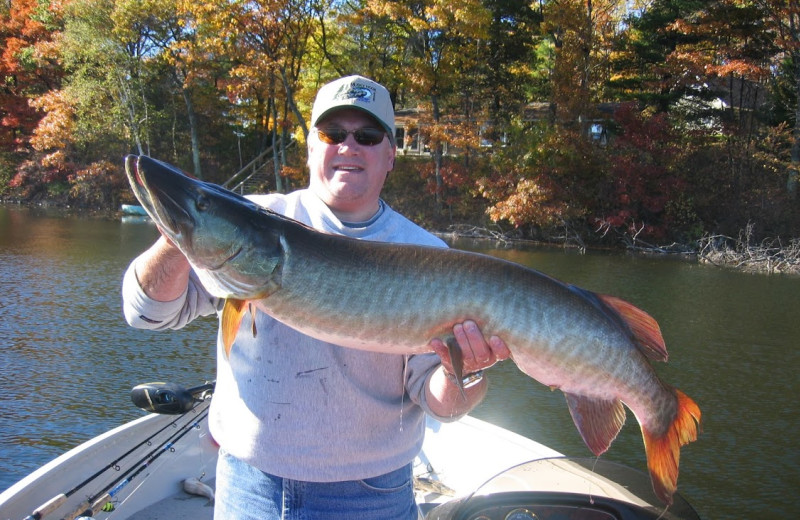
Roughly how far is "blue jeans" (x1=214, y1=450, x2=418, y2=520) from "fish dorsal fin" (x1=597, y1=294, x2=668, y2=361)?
0.95 m

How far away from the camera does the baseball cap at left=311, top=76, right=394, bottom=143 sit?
7.32 feet

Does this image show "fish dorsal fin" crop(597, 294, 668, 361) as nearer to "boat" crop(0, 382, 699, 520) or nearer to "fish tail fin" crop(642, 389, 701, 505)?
"fish tail fin" crop(642, 389, 701, 505)

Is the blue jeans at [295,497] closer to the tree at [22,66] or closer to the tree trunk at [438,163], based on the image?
the tree trunk at [438,163]

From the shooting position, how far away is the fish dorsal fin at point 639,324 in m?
2.17

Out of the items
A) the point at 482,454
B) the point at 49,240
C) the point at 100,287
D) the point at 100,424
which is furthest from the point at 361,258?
the point at 49,240

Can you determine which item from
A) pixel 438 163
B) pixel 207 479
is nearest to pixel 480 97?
pixel 438 163

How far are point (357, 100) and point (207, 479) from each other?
3.34 m

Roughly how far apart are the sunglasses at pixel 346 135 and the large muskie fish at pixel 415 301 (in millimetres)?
427

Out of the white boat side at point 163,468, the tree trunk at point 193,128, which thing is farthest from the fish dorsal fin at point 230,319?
the tree trunk at point 193,128

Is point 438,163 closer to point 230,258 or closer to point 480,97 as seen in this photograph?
point 480,97

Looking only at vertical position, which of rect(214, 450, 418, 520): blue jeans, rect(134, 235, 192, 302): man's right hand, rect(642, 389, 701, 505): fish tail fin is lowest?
rect(214, 450, 418, 520): blue jeans

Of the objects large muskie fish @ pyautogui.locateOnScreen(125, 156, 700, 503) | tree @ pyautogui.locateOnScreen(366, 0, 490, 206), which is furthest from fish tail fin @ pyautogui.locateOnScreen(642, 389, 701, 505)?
tree @ pyautogui.locateOnScreen(366, 0, 490, 206)

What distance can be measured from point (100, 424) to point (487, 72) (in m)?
26.2

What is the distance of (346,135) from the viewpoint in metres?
2.25
